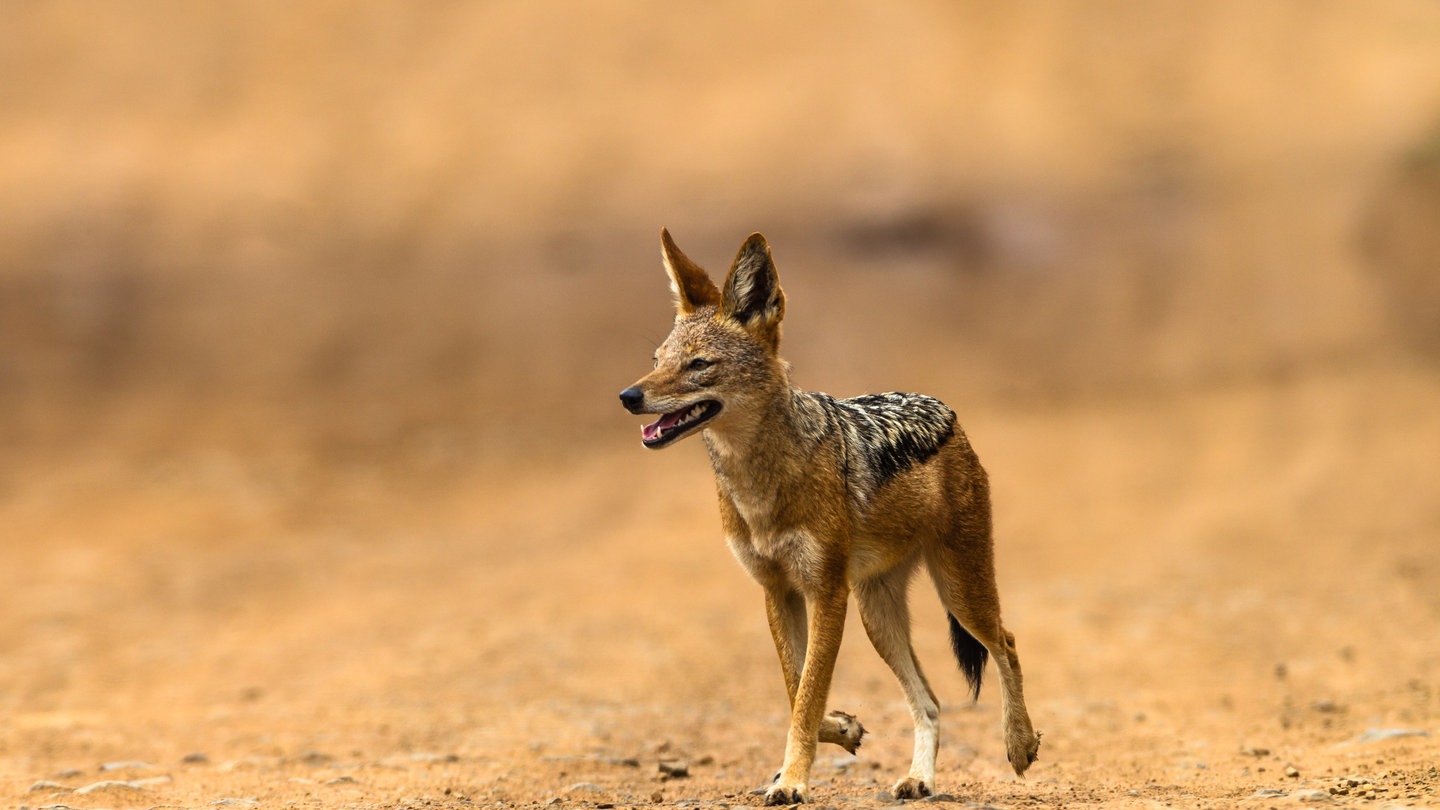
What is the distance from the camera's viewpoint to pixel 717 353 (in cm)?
729

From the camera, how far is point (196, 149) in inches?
1203

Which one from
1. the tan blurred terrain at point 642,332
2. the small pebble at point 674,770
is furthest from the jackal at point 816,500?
the tan blurred terrain at point 642,332

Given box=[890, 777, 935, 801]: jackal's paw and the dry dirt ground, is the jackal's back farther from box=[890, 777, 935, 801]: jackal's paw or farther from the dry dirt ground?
the dry dirt ground

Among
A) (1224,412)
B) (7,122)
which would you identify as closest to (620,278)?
(1224,412)

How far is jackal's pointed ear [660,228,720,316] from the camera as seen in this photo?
7641 millimetres

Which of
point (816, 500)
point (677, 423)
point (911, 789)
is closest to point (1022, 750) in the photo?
point (911, 789)

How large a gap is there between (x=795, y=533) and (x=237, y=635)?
Answer: 12.1 meters

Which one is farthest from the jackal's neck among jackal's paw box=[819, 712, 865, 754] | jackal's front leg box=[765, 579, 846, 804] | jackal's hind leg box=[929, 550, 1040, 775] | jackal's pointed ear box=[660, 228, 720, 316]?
jackal's paw box=[819, 712, 865, 754]

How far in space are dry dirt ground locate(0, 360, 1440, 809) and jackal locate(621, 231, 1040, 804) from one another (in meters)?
0.53

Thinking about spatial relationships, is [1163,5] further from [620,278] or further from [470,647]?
[470,647]

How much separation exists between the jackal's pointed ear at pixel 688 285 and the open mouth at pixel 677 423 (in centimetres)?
63

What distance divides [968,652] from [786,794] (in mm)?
1850

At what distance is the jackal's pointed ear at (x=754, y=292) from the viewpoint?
747 centimetres

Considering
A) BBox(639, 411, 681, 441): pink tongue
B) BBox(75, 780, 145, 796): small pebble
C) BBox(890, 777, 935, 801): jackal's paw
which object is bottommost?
BBox(890, 777, 935, 801): jackal's paw
